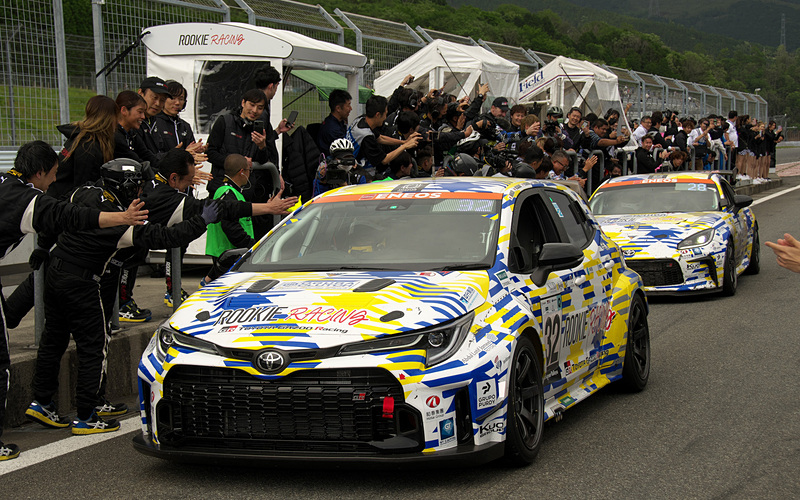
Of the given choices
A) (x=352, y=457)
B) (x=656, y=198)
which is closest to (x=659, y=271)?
(x=656, y=198)

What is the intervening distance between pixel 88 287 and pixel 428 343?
2.46 m

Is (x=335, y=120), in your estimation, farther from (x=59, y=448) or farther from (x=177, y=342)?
(x=177, y=342)

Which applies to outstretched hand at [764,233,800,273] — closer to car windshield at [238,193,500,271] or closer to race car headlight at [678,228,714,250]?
car windshield at [238,193,500,271]

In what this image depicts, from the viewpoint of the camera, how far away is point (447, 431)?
15.9 ft

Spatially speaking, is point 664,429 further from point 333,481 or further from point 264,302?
point 264,302

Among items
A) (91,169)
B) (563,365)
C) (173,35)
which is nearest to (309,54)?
(173,35)

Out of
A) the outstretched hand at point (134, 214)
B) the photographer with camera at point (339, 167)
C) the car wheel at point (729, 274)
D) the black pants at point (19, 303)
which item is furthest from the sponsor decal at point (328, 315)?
the car wheel at point (729, 274)

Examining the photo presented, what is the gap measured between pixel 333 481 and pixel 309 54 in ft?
24.3

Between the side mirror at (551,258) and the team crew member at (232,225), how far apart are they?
2.77 meters

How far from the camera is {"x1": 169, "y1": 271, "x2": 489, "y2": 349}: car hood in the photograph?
487cm

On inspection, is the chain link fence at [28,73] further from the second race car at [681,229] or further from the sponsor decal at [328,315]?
the sponsor decal at [328,315]

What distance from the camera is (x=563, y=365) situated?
6.11m

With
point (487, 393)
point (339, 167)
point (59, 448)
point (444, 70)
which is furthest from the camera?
point (444, 70)

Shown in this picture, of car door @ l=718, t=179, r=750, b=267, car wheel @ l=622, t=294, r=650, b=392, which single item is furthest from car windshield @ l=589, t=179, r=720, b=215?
car wheel @ l=622, t=294, r=650, b=392
